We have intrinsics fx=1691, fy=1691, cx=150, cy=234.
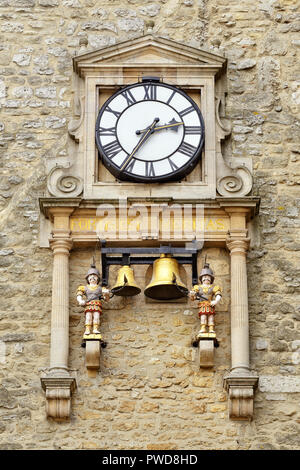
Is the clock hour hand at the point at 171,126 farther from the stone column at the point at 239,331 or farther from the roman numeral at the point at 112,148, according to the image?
the stone column at the point at 239,331

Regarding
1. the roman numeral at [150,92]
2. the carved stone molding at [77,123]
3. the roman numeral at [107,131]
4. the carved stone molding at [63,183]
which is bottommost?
the carved stone molding at [63,183]

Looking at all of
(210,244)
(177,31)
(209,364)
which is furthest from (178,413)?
(177,31)

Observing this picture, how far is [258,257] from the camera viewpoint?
17.5 m

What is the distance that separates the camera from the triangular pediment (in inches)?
712

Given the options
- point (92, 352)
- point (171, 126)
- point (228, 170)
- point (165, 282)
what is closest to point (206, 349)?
point (165, 282)

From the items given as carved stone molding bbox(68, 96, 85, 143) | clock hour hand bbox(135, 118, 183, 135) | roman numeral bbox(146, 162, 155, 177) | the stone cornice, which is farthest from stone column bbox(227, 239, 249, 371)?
carved stone molding bbox(68, 96, 85, 143)

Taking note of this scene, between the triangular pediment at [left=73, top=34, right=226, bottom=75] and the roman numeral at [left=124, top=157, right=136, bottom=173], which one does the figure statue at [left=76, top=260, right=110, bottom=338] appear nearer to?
the roman numeral at [left=124, top=157, right=136, bottom=173]

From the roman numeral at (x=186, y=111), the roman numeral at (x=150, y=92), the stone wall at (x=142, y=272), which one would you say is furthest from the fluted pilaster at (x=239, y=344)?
the roman numeral at (x=150, y=92)

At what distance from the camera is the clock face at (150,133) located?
1767 centimetres

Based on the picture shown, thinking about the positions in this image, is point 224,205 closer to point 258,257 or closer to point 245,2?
point 258,257

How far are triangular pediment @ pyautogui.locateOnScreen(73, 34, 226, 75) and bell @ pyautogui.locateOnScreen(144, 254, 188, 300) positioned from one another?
7.55ft

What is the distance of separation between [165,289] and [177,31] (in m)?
3.15

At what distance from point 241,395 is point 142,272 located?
172 cm

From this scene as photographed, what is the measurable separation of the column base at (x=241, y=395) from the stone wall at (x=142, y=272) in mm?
111
